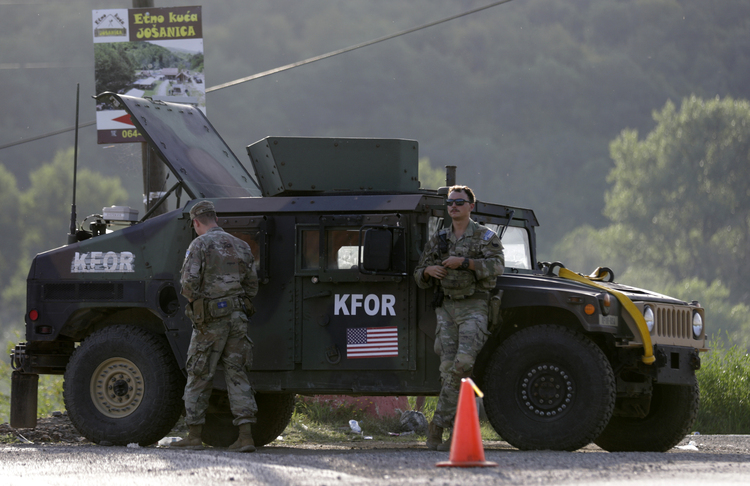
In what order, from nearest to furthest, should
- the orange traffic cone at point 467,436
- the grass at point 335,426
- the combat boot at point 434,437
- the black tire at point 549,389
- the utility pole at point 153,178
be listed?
the orange traffic cone at point 467,436 → the black tire at point 549,389 → the combat boot at point 434,437 → the grass at point 335,426 → the utility pole at point 153,178

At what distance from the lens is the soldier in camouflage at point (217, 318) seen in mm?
7863

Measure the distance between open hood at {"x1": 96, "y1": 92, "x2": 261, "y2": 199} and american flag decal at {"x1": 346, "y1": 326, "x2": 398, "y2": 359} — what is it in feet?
6.25

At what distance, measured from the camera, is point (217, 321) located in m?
7.89

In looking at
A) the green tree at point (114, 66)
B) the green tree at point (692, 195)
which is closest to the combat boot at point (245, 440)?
the green tree at point (114, 66)

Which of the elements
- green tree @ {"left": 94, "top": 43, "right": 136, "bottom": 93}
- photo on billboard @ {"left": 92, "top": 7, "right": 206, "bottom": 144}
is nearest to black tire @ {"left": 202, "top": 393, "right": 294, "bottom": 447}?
photo on billboard @ {"left": 92, "top": 7, "right": 206, "bottom": 144}

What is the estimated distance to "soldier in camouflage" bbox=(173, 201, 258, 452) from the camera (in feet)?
25.8

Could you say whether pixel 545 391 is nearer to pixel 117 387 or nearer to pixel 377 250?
pixel 377 250

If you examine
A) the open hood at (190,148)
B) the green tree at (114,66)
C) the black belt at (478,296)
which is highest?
the green tree at (114,66)

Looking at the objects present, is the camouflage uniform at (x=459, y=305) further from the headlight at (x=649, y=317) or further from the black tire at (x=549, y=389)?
the headlight at (x=649, y=317)

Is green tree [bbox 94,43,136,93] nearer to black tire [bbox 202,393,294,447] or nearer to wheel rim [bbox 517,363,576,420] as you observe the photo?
black tire [bbox 202,393,294,447]

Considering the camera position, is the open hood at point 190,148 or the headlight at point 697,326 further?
the open hood at point 190,148

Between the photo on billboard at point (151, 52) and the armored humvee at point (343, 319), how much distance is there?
3226mm

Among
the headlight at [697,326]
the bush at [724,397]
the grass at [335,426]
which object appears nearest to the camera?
the headlight at [697,326]

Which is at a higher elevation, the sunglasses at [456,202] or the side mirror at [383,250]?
the sunglasses at [456,202]
